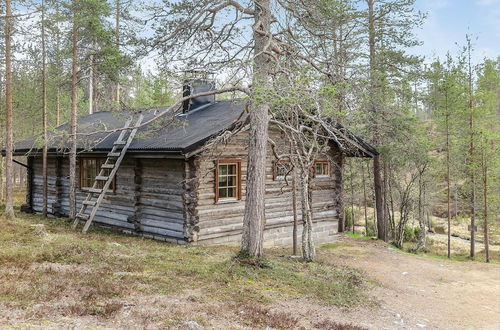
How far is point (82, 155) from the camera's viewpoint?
703 inches

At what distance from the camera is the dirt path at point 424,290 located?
30.1ft

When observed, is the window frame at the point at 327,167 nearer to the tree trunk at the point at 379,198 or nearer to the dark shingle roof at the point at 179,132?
the dark shingle roof at the point at 179,132

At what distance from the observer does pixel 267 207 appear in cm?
1647

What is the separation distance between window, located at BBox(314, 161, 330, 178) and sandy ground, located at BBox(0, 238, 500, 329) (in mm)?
3440

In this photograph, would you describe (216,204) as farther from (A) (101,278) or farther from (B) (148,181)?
(A) (101,278)

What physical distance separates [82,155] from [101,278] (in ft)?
35.3

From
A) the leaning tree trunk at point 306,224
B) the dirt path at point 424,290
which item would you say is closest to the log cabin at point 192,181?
the leaning tree trunk at point 306,224

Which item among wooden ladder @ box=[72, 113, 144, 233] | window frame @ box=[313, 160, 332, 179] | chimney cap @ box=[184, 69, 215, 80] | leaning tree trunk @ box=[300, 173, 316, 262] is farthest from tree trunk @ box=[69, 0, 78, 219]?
window frame @ box=[313, 160, 332, 179]

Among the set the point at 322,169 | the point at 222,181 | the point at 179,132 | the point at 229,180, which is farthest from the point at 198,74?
the point at 322,169

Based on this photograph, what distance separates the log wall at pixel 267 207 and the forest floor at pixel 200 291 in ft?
3.87

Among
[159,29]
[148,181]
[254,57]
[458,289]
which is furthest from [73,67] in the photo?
[458,289]

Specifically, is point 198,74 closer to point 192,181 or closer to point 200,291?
point 192,181

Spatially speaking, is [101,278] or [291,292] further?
[291,292]

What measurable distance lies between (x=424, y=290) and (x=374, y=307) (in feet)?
12.4
